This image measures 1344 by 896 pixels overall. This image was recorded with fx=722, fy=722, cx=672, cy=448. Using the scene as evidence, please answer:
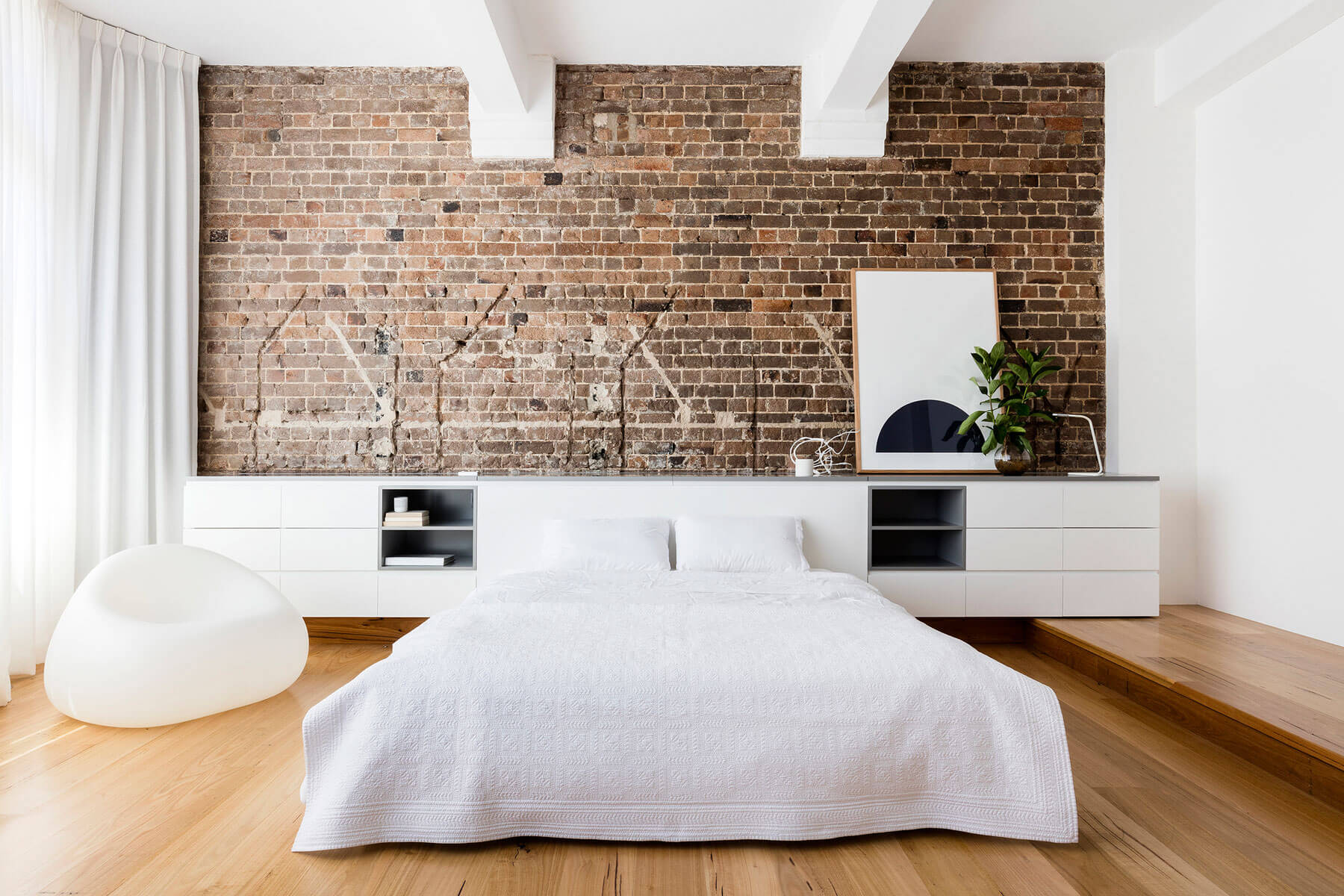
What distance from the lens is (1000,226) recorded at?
3.98 metres

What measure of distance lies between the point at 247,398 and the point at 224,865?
288 cm

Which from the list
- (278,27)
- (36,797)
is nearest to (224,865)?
(36,797)

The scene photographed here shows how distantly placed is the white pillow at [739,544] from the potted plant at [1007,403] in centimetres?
113

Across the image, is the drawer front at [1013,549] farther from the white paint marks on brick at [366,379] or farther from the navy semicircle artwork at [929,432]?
the white paint marks on brick at [366,379]

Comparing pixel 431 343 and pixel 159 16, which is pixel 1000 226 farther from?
pixel 159 16

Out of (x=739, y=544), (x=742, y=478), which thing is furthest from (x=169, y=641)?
(x=742, y=478)

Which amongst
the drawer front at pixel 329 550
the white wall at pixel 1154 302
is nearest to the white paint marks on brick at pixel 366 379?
the drawer front at pixel 329 550

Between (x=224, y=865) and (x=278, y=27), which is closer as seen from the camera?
(x=224, y=865)

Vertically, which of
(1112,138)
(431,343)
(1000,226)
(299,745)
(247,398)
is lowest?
(299,745)

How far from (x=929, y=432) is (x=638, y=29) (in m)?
2.54

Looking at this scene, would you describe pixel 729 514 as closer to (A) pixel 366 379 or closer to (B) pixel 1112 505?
(B) pixel 1112 505

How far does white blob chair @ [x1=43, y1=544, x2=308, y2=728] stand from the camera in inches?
95.5

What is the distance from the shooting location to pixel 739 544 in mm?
3266

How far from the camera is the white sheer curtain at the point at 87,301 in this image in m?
3.07
